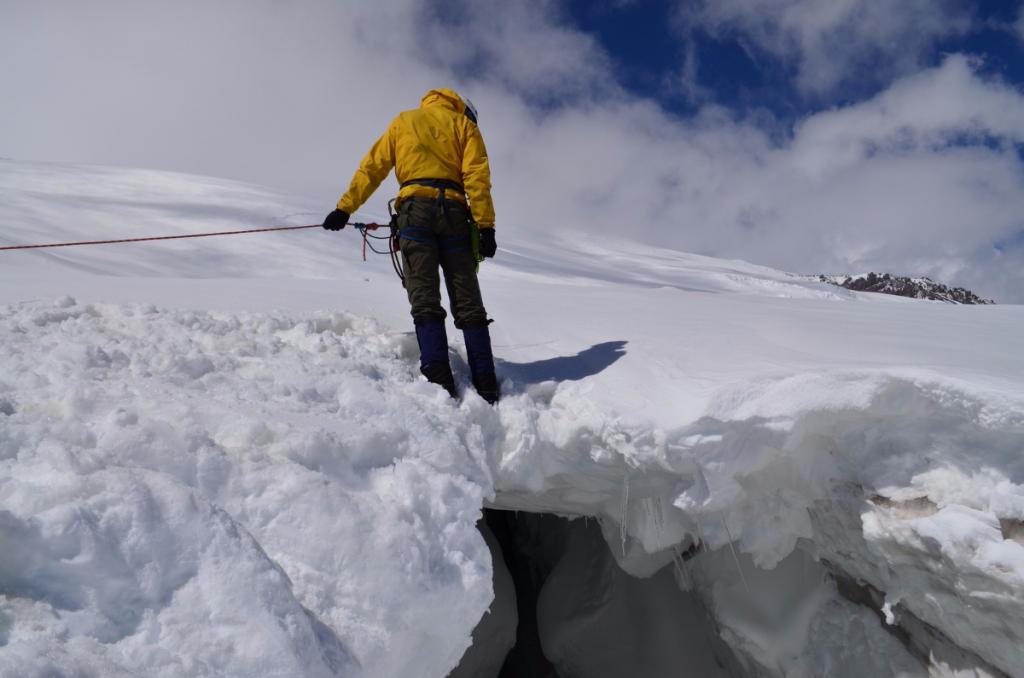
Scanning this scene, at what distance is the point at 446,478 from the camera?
1.96 m

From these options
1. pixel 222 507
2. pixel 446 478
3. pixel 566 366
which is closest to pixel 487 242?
pixel 566 366

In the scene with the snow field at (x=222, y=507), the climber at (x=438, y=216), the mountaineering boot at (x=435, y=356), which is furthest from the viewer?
the climber at (x=438, y=216)

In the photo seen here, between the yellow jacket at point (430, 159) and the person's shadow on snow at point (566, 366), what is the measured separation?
2.44 feet

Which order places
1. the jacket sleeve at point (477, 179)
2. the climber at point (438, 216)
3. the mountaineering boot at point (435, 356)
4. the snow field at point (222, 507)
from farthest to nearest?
1. the jacket sleeve at point (477, 179)
2. the climber at point (438, 216)
3. the mountaineering boot at point (435, 356)
4. the snow field at point (222, 507)

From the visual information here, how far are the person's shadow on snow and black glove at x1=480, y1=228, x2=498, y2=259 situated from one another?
1.97ft

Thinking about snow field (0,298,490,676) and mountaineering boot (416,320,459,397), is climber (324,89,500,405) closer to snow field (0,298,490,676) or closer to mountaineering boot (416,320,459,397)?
mountaineering boot (416,320,459,397)

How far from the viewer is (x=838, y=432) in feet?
7.25

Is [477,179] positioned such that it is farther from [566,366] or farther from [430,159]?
Result: [566,366]

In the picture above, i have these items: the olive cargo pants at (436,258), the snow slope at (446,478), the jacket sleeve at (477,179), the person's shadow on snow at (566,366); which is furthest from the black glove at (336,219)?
the person's shadow on snow at (566,366)

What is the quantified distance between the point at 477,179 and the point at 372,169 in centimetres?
55

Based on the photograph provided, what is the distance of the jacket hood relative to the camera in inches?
120

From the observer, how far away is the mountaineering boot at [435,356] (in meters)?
2.59

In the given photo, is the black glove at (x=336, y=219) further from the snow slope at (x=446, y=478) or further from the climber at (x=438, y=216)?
the snow slope at (x=446, y=478)

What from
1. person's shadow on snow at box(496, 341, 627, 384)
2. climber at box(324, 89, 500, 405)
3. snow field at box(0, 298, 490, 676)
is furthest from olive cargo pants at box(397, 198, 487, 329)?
snow field at box(0, 298, 490, 676)
